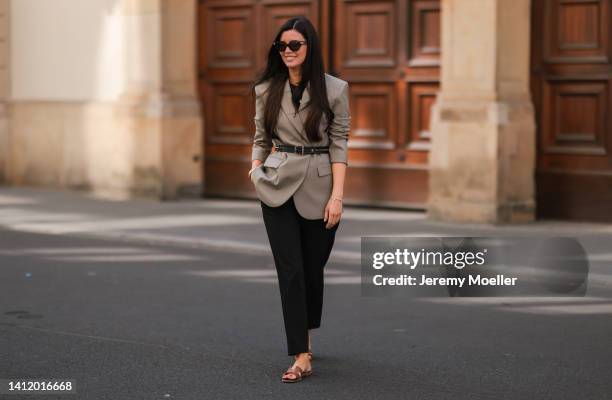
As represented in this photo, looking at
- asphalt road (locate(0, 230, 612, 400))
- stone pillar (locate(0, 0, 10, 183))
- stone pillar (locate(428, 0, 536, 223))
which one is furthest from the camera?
stone pillar (locate(0, 0, 10, 183))

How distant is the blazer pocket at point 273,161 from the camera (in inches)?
266

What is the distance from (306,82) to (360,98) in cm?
846

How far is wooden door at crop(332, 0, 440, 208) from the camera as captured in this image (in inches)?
576

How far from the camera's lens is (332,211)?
6.73m

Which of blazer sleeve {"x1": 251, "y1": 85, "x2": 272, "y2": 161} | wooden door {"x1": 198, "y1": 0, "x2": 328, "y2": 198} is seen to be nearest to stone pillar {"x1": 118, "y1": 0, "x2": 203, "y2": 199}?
wooden door {"x1": 198, "y1": 0, "x2": 328, "y2": 198}

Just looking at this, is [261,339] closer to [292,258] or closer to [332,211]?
[292,258]

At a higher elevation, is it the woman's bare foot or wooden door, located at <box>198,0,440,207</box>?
wooden door, located at <box>198,0,440,207</box>

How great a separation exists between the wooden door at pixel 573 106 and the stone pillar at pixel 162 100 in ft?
15.2

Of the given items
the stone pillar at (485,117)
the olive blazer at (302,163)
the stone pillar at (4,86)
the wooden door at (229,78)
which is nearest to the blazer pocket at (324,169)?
the olive blazer at (302,163)

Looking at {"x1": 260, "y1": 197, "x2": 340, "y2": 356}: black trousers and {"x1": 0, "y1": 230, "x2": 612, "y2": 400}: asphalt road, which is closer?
{"x1": 0, "y1": 230, "x2": 612, "y2": 400}: asphalt road

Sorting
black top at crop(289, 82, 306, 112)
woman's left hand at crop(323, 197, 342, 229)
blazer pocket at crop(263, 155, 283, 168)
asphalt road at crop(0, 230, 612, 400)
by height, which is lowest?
asphalt road at crop(0, 230, 612, 400)

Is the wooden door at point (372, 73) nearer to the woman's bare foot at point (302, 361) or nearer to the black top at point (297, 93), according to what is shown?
the black top at point (297, 93)

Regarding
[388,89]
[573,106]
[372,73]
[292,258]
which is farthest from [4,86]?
[292,258]

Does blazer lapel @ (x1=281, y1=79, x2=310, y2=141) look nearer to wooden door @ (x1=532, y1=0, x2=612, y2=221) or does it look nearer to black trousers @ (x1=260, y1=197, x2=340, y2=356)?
black trousers @ (x1=260, y1=197, x2=340, y2=356)
